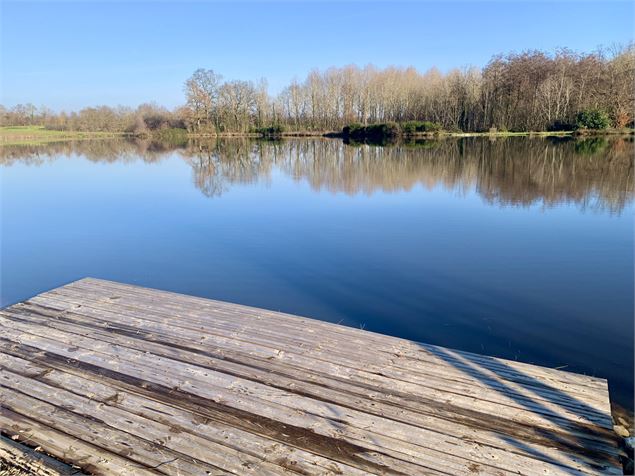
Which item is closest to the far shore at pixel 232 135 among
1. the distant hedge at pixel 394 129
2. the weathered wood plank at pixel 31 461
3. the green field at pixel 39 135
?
the green field at pixel 39 135

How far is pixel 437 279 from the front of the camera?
6.15 m

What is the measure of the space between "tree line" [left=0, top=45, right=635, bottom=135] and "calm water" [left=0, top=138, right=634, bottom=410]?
24.3 metres

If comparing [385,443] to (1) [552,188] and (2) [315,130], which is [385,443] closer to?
(1) [552,188]

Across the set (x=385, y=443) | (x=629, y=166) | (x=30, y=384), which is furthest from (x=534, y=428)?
(x=629, y=166)

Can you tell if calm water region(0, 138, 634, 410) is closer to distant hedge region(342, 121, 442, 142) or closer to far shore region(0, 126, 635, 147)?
far shore region(0, 126, 635, 147)

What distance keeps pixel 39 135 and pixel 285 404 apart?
227ft

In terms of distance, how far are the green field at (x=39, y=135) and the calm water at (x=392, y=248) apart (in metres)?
42.5

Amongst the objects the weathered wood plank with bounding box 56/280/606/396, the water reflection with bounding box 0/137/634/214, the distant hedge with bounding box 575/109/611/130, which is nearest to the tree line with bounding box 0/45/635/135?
the distant hedge with bounding box 575/109/611/130

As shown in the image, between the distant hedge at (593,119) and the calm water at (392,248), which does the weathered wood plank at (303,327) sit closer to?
the calm water at (392,248)

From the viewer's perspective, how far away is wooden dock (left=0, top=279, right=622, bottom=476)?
222cm

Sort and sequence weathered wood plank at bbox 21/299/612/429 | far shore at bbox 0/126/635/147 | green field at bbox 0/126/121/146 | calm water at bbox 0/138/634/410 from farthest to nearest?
green field at bbox 0/126/121/146, far shore at bbox 0/126/635/147, calm water at bbox 0/138/634/410, weathered wood plank at bbox 21/299/612/429

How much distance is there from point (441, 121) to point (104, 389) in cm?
4622

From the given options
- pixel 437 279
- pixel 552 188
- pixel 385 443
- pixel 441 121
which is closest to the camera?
pixel 385 443

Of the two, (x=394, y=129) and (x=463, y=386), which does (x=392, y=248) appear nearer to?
(x=463, y=386)
